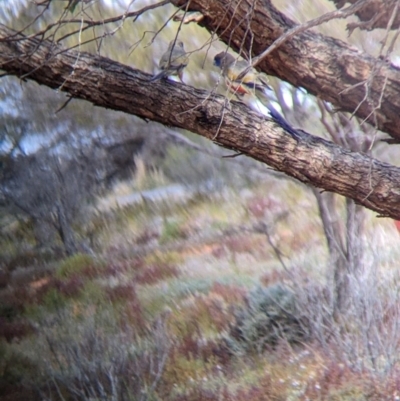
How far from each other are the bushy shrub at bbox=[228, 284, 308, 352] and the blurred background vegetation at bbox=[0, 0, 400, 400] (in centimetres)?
2

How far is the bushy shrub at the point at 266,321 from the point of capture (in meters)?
6.90

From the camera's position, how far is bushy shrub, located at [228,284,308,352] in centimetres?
690

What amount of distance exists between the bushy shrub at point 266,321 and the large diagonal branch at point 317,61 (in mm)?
3630

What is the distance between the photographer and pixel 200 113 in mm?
2977

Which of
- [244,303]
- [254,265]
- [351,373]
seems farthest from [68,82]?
[254,265]

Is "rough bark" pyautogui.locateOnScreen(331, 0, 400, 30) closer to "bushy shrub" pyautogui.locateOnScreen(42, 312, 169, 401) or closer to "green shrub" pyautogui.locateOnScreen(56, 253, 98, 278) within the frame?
"bushy shrub" pyautogui.locateOnScreen(42, 312, 169, 401)

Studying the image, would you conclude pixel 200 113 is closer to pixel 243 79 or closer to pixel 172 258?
pixel 243 79

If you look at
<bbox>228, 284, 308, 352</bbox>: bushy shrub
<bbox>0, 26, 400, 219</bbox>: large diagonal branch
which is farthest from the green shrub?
<bbox>0, 26, 400, 219</bbox>: large diagonal branch

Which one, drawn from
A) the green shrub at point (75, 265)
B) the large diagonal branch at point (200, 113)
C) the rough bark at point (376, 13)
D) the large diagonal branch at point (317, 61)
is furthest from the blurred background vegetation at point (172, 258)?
the large diagonal branch at point (200, 113)

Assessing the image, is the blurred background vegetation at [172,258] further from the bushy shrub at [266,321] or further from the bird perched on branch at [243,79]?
the bird perched on branch at [243,79]

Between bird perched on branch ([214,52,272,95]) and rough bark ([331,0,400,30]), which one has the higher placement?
rough bark ([331,0,400,30])

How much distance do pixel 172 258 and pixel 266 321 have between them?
248 centimetres

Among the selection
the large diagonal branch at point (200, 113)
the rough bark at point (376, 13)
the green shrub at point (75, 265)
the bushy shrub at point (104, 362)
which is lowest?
the bushy shrub at point (104, 362)

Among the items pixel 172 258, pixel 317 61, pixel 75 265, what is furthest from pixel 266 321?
pixel 317 61
